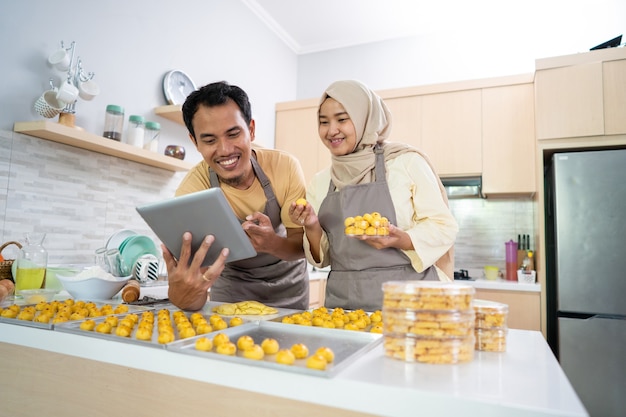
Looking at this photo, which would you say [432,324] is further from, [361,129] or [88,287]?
[88,287]

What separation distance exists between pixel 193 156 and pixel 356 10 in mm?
2131

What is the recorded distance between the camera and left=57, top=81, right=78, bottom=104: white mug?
221cm

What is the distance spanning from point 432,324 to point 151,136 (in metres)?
2.49

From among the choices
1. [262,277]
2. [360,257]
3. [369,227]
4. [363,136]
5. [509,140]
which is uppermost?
[509,140]

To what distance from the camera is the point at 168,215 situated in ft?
4.11

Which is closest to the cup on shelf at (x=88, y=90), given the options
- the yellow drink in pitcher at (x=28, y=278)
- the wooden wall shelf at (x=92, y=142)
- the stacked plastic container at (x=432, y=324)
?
the wooden wall shelf at (x=92, y=142)

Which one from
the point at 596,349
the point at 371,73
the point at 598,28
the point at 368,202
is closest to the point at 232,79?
the point at 371,73

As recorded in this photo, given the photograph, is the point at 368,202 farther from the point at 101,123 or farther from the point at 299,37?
the point at 299,37

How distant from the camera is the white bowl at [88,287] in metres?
1.64

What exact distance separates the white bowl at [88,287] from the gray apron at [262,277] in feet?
1.83

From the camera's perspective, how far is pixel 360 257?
1634 mm

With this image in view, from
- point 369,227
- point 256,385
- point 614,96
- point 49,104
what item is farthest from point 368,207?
point 614,96

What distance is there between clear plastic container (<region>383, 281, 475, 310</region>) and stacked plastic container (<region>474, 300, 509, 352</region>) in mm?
111

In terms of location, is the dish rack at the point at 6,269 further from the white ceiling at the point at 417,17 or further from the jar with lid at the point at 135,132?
the white ceiling at the point at 417,17
